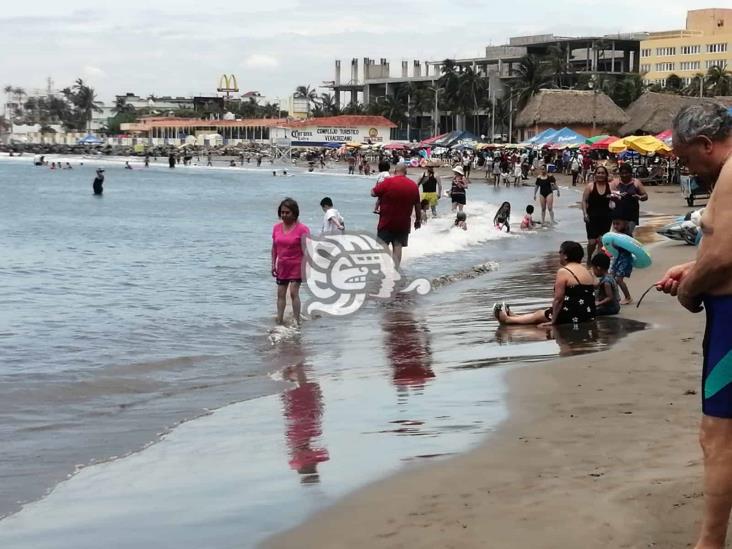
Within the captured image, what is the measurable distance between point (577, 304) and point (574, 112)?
6943 centimetres

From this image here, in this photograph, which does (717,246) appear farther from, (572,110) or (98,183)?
(572,110)

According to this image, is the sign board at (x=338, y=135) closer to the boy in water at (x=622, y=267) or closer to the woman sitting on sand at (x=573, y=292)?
the boy in water at (x=622, y=267)

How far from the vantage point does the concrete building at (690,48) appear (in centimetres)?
10538

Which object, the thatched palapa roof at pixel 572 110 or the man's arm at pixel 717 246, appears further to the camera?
the thatched palapa roof at pixel 572 110

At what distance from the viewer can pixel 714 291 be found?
129 inches

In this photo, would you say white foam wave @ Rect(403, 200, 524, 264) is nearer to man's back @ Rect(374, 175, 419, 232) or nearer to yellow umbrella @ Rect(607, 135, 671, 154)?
man's back @ Rect(374, 175, 419, 232)

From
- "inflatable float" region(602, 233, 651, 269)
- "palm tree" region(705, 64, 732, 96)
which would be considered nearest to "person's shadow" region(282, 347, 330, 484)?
"inflatable float" region(602, 233, 651, 269)

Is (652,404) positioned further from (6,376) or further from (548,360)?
(6,376)

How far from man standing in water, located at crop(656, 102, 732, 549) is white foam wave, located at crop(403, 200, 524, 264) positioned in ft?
47.9

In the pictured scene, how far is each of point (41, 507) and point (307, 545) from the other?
1.62 m

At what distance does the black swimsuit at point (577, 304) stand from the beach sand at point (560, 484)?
2.58 meters

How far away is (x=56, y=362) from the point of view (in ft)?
31.6

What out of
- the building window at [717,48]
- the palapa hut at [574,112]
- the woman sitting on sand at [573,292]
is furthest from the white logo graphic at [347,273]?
the building window at [717,48]

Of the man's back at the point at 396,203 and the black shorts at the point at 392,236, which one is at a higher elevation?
the man's back at the point at 396,203
